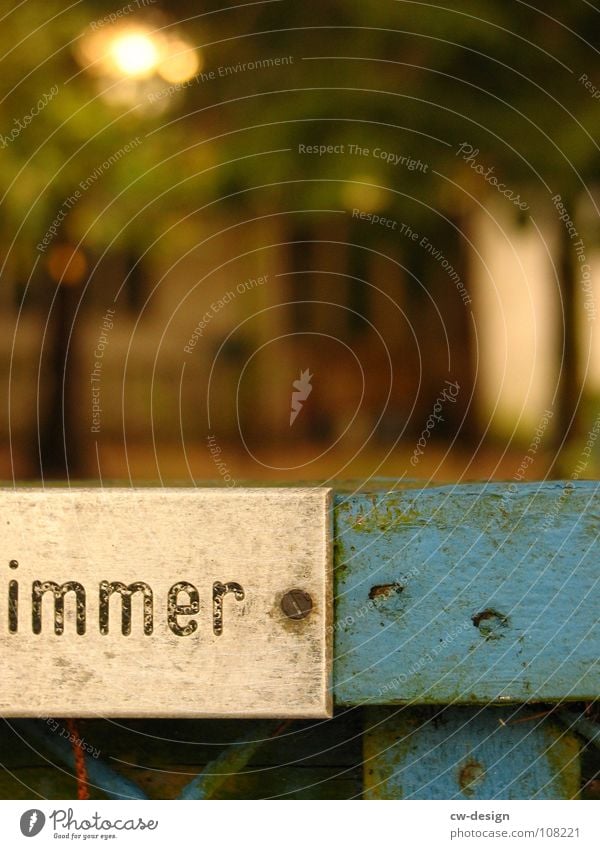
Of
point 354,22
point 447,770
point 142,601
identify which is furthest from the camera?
point 354,22

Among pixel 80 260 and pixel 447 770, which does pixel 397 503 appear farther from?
pixel 80 260

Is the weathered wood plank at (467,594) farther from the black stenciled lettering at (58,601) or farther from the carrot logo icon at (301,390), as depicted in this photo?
the carrot logo icon at (301,390)

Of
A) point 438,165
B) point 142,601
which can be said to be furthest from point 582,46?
point 142,601

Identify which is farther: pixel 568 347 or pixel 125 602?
pixel 568 347

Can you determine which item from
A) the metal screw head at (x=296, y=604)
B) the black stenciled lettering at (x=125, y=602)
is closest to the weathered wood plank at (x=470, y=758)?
the metal screw head at (x=296, y=604)

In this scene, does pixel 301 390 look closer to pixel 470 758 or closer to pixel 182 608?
pixel 470 758

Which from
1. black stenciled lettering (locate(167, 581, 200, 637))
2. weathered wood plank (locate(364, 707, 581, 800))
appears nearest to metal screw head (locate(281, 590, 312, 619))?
A: black stenciled lettering (locate(167, 581, 200, 637))

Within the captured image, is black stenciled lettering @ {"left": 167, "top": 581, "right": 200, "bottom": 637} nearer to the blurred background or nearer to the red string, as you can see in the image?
the red string

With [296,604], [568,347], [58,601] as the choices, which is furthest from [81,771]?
[568,347]
